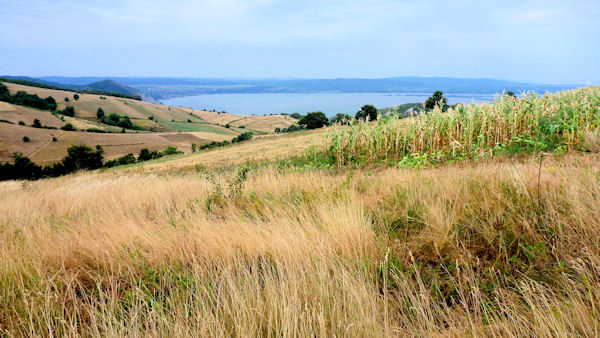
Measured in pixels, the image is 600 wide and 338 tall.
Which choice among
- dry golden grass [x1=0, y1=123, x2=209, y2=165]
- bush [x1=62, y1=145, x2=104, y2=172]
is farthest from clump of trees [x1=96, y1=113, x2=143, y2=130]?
bush [x1=62, y1=145, x2=104, y2=172]

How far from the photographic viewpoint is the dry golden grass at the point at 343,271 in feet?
5.89

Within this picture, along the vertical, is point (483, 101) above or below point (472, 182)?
above

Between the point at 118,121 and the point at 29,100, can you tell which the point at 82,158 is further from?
the point at 29,100

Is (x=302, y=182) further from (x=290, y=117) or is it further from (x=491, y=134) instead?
(x=290, y=117)

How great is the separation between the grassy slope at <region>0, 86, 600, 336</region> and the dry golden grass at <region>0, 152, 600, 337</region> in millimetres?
17

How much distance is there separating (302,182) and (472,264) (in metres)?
3.76

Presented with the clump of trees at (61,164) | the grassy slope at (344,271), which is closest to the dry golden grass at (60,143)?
the clump of trees at (61,164)

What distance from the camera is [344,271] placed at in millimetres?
2111

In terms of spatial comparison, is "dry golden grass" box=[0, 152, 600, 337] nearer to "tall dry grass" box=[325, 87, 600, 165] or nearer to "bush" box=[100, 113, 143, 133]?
"tall dry grass" box=[325, 87, 600, 165]

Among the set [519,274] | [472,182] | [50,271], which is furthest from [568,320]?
[50,271]

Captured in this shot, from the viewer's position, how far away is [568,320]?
1.57 metres

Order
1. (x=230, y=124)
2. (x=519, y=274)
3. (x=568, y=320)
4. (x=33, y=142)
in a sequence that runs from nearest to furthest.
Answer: (x=568, y=320), (x=519, y=274), (x=33, y=142), (x=230, y=124)

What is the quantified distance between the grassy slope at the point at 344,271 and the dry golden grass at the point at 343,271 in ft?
0.06

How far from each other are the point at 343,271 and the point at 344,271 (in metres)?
0.02
